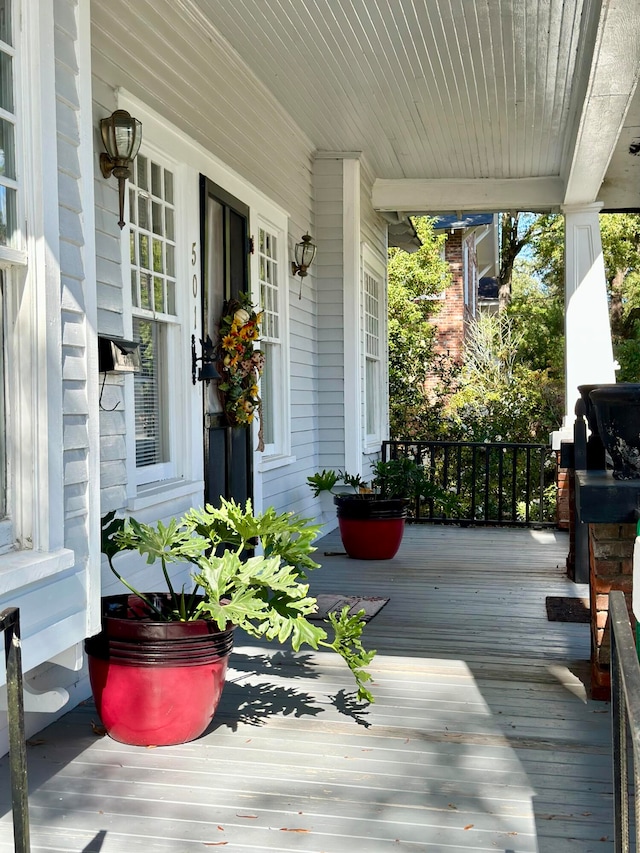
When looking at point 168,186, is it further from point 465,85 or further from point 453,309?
point 453,309

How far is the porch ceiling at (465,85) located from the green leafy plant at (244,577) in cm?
254

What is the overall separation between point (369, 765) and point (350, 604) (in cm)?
218

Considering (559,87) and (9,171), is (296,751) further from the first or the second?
(559,87)

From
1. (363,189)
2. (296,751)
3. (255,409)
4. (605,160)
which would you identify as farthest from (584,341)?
(296,751)

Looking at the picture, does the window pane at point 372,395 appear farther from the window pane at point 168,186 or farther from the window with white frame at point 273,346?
the window pane at point 168,186

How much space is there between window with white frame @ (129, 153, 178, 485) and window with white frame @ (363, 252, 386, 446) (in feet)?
13.4

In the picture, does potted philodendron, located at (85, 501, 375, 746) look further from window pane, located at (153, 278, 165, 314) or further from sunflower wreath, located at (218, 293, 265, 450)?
sunflower wreath, located at (218, 293, 265, 450)

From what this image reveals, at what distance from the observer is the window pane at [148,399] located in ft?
14.1

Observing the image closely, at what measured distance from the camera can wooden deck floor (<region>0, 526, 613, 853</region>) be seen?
95.9 inches

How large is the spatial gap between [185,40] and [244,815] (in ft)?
12.7

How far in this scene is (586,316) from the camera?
7805 millimetres

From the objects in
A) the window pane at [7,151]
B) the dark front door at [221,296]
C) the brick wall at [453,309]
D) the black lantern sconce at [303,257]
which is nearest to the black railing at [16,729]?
the window pane at [7,151]

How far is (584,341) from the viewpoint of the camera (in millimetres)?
7832

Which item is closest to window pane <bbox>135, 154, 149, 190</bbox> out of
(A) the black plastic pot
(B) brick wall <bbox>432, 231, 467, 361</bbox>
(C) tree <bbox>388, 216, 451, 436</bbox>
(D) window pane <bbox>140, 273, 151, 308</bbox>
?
(D) window pane <bbox>140, 273, 151, 308</bbox>
